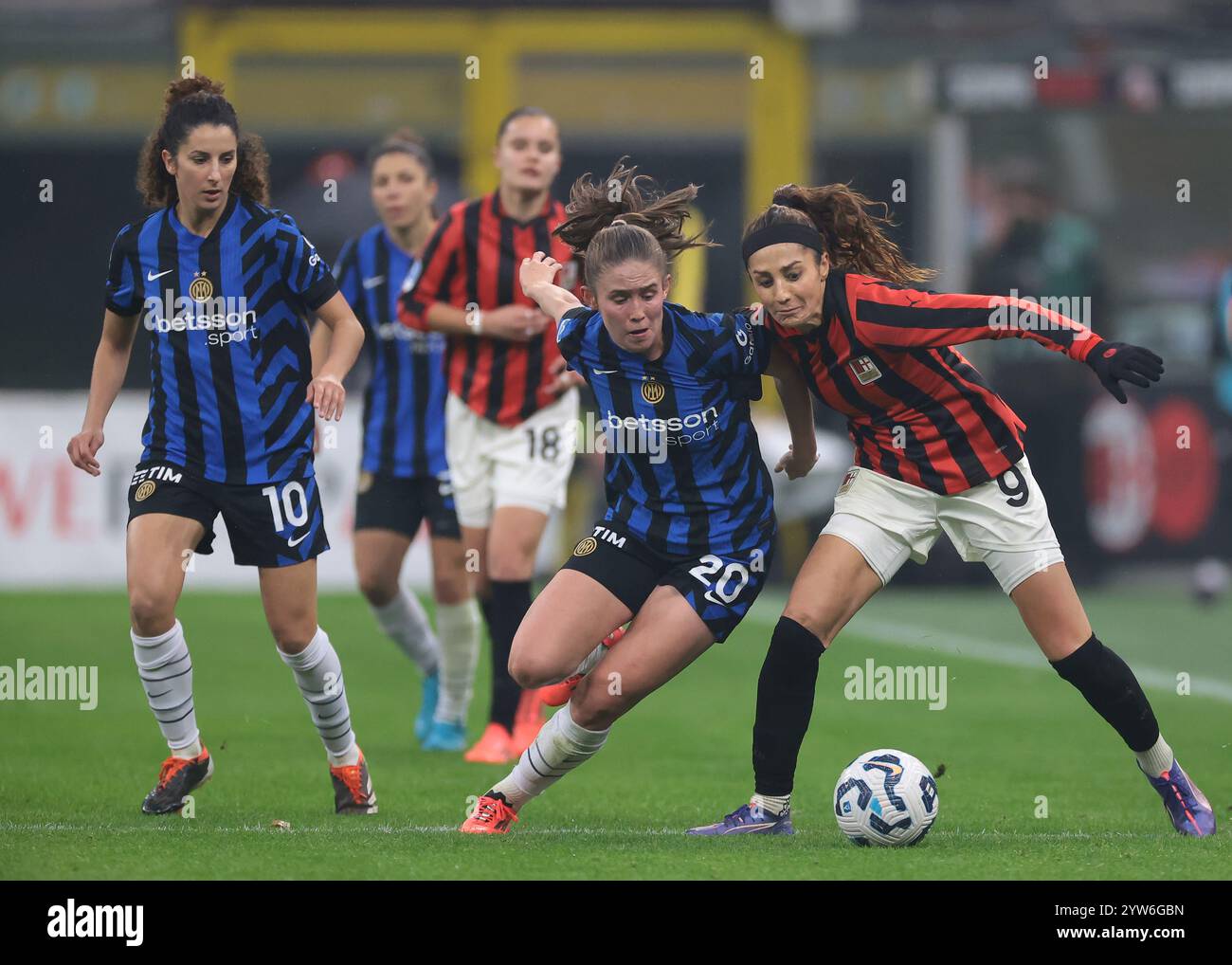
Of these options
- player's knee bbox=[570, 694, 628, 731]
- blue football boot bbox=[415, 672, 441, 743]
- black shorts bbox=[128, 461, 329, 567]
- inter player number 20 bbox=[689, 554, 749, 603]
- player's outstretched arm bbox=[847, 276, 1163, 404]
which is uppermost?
player's outstretched arm bbox=[847, 276, 1163, 404]

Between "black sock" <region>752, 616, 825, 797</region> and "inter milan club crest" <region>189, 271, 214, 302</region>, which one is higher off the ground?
"inter milan club crest" <region>189, 271, 214, 302</region>

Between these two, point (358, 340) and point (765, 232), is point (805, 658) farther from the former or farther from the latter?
point (358, 340)

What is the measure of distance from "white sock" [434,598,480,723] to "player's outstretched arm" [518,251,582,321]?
7.02 ft

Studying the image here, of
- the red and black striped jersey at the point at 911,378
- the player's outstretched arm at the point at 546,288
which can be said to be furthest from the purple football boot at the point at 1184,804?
the player's outstretched arm at the point at 546,288

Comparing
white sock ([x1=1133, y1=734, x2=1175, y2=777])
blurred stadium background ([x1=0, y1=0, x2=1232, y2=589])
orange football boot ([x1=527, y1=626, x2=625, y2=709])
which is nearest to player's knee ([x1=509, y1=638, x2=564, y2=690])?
orange football boot ([x1=527, y1=626, x2=625, y2=709])

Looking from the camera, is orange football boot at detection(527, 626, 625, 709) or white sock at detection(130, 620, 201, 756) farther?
white sock at detection(130, 620, 201, 756)

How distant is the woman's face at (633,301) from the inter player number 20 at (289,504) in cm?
104

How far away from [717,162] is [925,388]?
13.3 m

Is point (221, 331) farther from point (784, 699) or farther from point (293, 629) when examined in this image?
point (784, 699)

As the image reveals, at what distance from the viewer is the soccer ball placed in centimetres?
536

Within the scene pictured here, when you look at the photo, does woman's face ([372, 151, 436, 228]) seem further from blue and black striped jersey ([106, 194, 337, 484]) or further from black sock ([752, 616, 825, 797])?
black sock ([752, 616, 825, 797])

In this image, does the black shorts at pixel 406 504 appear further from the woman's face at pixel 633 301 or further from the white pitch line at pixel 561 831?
the woman's face at pixel 633 301

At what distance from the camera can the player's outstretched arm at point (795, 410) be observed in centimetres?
577

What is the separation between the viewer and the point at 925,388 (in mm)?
5676
